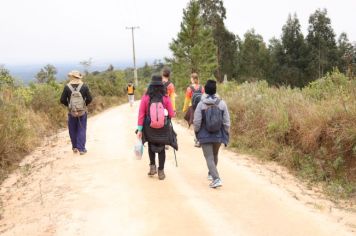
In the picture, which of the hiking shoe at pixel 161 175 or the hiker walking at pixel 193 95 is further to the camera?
the hiker walking at pixel 193 95

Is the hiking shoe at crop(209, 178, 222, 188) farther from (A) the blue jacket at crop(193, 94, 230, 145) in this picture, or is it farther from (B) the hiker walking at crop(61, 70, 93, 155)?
(B) the hiker walking at crop(61, 70, 93, 155)

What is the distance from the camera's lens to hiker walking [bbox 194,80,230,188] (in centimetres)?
729

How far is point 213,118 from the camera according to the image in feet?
23.9

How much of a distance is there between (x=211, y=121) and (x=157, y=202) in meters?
1.58

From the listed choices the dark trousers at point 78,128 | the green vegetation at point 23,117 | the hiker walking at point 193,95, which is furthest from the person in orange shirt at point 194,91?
the green vegetation at point 23,117

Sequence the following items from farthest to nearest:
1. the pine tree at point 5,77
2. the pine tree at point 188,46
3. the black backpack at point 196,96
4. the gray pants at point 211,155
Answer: the pine tree at point 188,46
the pine tree at point 5,77
the black backpack at point 196,96
the gray pants at point 211,155

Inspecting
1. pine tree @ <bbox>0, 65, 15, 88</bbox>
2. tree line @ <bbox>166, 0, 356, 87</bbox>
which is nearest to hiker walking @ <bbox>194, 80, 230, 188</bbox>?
pine tree @ <bbox>0, 65, 15, 88</bbox>

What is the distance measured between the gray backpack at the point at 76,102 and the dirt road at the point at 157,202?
1.10 meters

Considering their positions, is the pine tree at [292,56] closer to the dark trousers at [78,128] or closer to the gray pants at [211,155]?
the dark trousers at [78,128]

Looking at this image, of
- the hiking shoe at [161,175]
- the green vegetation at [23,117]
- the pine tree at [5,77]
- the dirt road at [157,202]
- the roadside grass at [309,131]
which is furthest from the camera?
the pine tree at [5,77]

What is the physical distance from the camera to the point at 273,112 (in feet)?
36.8

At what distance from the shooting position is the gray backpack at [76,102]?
10.0 m

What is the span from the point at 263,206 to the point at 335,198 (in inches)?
62.2

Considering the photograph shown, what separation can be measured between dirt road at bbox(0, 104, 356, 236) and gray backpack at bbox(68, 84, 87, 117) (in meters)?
1.10
